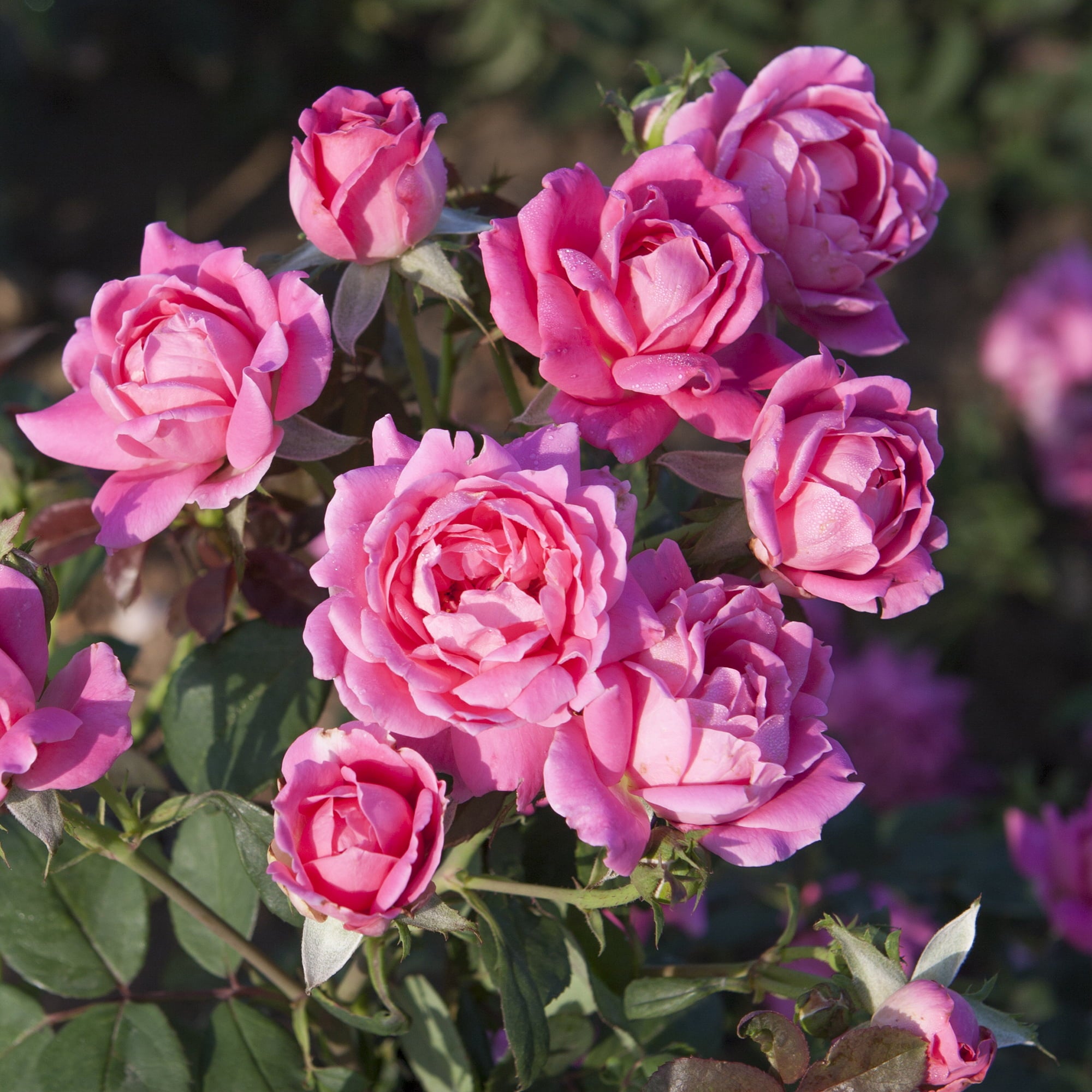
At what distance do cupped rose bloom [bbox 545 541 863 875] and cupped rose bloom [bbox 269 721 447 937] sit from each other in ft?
0.23

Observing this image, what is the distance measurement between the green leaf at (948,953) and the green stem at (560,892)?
0.57 ft

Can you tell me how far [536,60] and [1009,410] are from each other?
1.73 m

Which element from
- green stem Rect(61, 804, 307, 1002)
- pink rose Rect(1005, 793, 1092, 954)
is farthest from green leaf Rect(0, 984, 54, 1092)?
pink rose Rect(1005, 793, 1092, 954)

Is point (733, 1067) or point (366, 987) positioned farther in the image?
point (366, 987)

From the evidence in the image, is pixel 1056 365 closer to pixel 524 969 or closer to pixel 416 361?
pixel 416 361

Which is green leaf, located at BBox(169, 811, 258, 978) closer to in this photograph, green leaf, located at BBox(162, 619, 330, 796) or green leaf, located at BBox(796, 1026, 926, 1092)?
green leaf, located at BBox(162, 619, 330, 796)

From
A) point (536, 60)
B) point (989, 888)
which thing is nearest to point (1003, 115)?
point (536, 60)

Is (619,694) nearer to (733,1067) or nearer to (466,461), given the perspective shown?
(466,461)

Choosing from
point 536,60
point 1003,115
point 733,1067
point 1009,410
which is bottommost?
point 1009,410

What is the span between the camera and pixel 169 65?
379 cm

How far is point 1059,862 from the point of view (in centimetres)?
119

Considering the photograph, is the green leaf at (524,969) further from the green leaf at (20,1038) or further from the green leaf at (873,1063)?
the green leaf at (20,1038)

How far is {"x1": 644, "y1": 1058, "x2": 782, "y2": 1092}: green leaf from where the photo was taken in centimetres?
62

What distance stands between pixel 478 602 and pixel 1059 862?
95 cm
